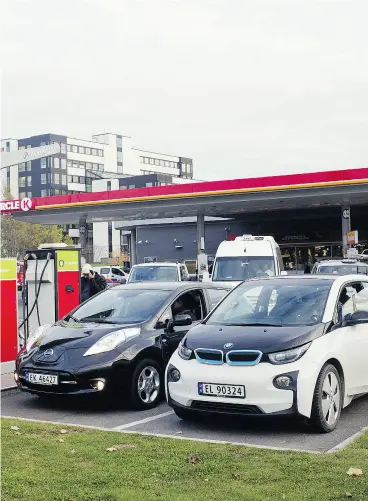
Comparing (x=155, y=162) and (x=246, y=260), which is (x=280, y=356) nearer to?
(x=246, y=260)

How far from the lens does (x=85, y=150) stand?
118 metres

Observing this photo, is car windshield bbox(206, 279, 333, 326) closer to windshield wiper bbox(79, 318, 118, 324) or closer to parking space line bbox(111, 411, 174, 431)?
parking space line bbox(111, 411, 174, 431)

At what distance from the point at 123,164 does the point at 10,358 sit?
11484cm

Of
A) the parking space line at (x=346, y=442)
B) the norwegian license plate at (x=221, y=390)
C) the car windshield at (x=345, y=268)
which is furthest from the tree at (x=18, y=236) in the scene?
the parking space line at (x=346, y=442)

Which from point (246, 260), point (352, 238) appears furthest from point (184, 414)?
point (352, 238)

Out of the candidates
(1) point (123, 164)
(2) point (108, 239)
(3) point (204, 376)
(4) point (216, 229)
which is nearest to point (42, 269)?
(3) point (204, 376)

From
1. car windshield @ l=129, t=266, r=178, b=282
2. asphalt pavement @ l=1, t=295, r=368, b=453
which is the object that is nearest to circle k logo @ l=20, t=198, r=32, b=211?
car windshield @ l=129, t=266, r=178, b=282

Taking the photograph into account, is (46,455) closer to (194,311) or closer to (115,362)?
(115,362)

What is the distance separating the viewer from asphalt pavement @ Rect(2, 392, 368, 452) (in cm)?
684

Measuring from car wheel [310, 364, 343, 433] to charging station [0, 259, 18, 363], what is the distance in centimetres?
557

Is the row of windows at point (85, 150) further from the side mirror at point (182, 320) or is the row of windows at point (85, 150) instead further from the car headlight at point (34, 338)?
the side mirror at point (182, 320)

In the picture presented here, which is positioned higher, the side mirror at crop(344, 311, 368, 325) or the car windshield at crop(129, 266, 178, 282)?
the car windshield at crop(129, 266, 178, 282)

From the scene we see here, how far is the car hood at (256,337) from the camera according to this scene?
23.5 ft

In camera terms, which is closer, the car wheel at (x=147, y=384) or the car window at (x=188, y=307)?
the car wheel at (x=147, y=384)
